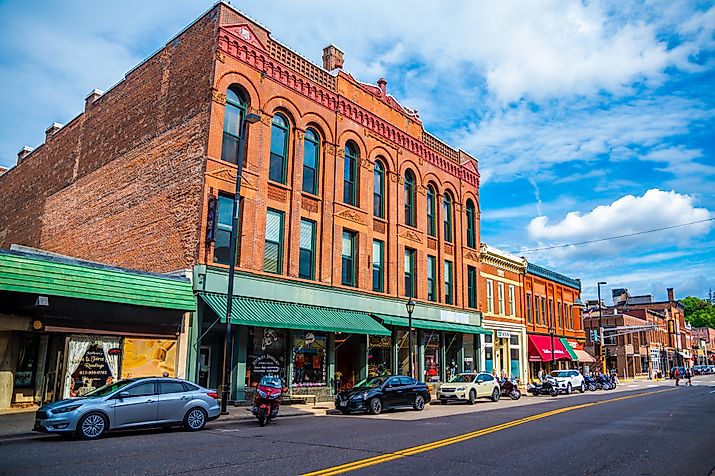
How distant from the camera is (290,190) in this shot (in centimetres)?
2483

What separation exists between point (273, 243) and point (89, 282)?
312 inches

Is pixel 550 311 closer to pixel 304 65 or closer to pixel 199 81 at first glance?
pixel 304 65

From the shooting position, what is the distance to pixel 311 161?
87.6ft

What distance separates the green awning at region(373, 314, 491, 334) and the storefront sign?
6.46m

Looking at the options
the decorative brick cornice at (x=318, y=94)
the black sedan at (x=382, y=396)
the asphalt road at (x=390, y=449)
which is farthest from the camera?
the decorative brick cornice at (x=318, y=94)

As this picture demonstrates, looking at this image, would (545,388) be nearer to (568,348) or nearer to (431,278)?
(431,278)

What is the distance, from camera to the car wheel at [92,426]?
1259 cm

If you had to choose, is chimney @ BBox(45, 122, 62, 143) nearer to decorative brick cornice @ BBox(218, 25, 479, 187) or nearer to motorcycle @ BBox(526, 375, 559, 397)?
decorative brick cornice @ BBox(218, 25, 479, 187)

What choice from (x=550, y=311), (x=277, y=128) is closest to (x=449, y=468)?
(x=277, y=128)

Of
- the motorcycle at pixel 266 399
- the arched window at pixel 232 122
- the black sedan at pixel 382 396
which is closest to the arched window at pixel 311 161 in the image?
the arched window at pixel 232 122

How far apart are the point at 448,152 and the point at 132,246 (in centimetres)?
2066

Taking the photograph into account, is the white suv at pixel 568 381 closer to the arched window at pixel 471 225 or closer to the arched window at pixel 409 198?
the arched window at pixel 471 225

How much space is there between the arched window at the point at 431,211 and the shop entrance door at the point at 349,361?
30.8 ft

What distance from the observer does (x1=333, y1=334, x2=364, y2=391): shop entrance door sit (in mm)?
27655
